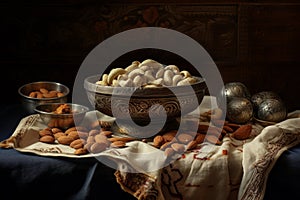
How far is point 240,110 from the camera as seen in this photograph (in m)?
0.99

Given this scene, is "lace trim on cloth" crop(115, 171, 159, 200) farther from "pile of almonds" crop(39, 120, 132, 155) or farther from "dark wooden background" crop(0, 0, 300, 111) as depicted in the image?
"dark wooden background" crop(0, 0, 300, 111)

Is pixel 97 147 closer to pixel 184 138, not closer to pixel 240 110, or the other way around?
pixel 184 138

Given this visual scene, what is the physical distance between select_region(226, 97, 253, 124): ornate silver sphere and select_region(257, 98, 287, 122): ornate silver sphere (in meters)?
0.03

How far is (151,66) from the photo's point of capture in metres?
0.95

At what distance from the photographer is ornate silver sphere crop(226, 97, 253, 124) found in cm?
99

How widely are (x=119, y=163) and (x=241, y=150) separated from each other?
26 cm

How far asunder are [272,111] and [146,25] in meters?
0.54

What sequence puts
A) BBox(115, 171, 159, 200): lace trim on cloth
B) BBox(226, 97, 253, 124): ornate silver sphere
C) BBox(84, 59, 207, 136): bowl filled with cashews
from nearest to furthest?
BBox(115, 171, 159, 200): lace trim on cloth < BBox(84, 59, 207, 136): bowl filled with cashews < BBox(226, 97, 253, 124): ornate silver sphere

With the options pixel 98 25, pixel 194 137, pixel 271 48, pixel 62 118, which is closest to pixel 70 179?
pixel 62 118

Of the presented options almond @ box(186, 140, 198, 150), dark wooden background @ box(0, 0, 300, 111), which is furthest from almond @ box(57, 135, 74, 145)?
dark wooden background @ box(0, 0, 300, 111)

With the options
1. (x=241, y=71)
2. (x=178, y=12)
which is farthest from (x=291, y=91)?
(x=178, y=12)

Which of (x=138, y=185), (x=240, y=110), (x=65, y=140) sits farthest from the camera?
(x=240, y=110)

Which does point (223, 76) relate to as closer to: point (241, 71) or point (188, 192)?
point (241, 71)

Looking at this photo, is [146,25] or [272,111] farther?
[146,25]
